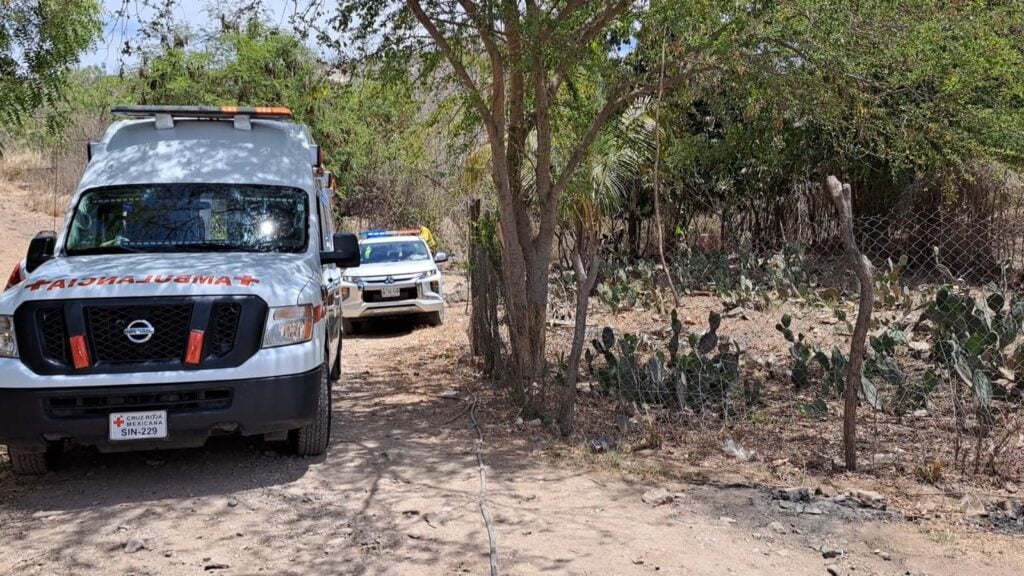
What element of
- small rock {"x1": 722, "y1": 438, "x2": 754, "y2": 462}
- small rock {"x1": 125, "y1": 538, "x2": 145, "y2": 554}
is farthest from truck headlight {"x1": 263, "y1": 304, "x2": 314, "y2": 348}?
small rock {"x1": 722, "y1": 438, "x2": 754, "y2": 462}

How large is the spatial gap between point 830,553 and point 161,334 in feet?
13.4

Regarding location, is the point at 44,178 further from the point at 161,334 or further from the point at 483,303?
the point at 161,334

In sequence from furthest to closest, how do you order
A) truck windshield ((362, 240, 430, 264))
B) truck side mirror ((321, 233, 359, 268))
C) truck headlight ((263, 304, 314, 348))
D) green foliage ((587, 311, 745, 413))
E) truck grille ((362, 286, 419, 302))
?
truck windshield ((362, 240, 430, 264)) < truck grille ((362, 286, 419, 302)) < green foliage ((587, 311, 745, 413)) < truck side mirror ((321, 233, 359, 268)) < truck headlight ((263, 304, 314, 348))

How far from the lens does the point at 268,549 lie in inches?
196

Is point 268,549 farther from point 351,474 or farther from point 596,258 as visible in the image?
point 596,258

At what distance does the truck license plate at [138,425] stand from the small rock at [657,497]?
298cm

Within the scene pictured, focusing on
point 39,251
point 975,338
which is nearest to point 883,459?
point 975,338

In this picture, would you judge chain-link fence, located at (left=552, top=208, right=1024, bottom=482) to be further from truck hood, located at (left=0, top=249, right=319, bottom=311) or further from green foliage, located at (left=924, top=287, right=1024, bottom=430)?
truck hood, located at (left=0, top=249, right=319, bottom=311)

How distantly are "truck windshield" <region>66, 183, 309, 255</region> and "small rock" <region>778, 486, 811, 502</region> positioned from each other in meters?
3.87

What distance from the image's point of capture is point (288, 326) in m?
6.08

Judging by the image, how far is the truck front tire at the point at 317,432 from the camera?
653 cm

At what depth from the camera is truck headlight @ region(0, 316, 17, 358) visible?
224 inches

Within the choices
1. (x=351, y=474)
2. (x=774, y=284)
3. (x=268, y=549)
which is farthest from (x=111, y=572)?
(x=774, y=284)

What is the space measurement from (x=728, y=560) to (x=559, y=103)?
231 inches
